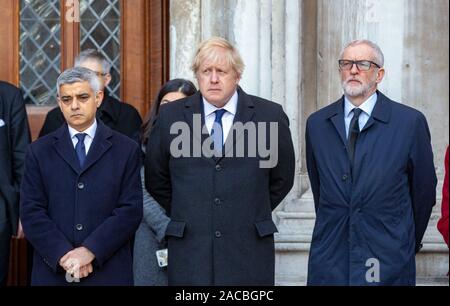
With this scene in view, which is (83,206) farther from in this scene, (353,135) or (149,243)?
(353,135)

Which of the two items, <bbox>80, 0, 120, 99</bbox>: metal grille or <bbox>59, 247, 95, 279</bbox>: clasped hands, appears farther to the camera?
<bbox>80, 0, 120, 99</bbox>: metal grille

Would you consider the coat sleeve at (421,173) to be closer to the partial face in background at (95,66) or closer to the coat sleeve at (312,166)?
the coat sleeve at (312,166)

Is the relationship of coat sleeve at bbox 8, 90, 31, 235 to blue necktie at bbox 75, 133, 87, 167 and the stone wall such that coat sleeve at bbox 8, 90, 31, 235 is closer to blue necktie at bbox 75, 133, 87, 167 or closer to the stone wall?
blue necktie at bbox 75, 133, 87, 167

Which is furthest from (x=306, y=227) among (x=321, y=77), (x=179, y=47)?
(x=179, y=47)

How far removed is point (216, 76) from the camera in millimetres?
5578

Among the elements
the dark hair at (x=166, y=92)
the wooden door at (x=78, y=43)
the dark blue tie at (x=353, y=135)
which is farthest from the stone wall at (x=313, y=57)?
the dark blue tie at (x=353, y=135)

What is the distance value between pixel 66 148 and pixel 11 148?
1072 millimetres

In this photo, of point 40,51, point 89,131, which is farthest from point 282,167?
point 40,51

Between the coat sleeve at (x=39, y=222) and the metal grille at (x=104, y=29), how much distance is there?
198cm

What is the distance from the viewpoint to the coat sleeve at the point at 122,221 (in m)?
5.39

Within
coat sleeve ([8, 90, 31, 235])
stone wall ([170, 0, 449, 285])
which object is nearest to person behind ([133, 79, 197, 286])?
coat sleeve ([8, 90, 31, 235])

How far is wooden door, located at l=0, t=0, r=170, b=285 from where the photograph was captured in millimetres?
7434

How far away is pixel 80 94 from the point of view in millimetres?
5574
